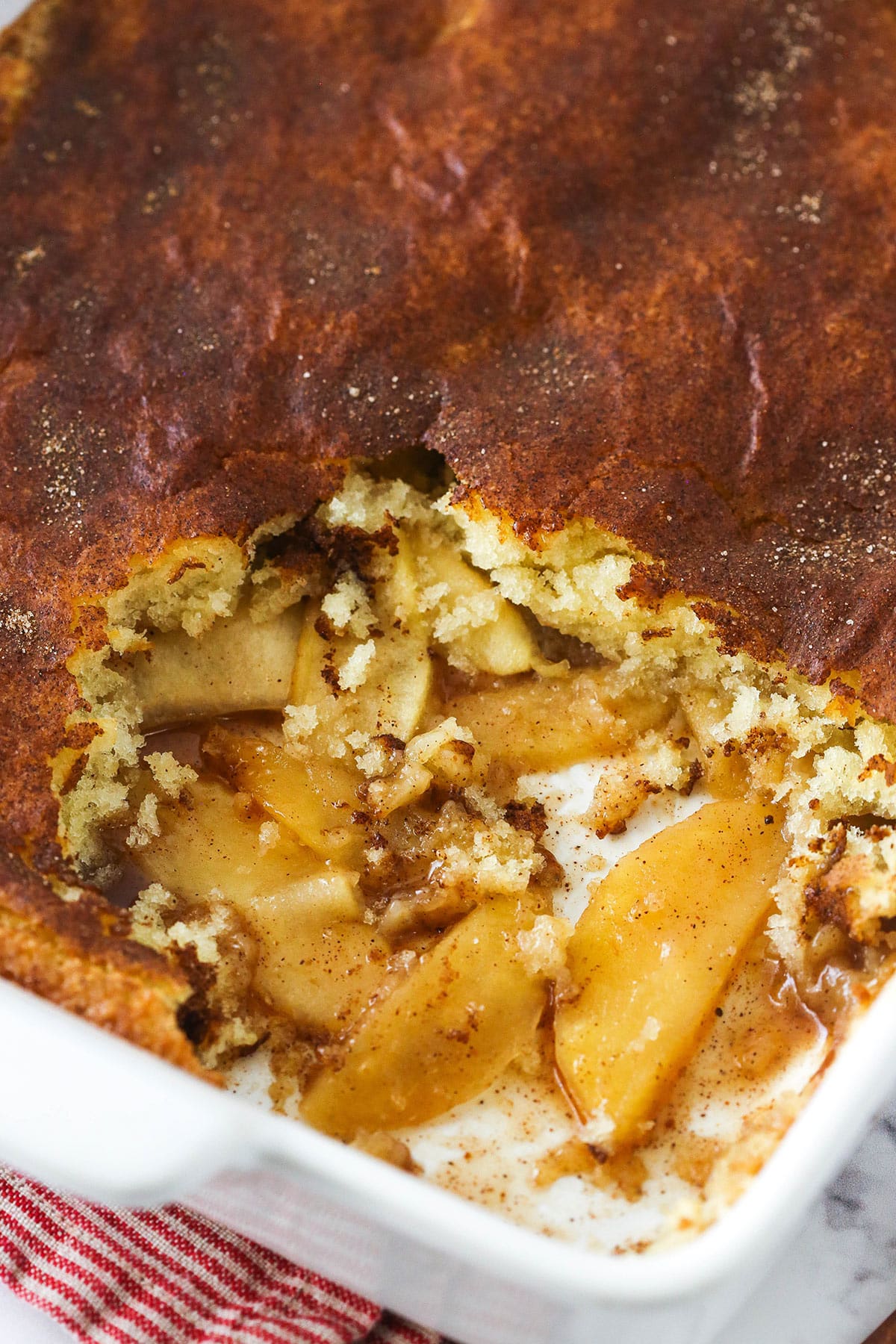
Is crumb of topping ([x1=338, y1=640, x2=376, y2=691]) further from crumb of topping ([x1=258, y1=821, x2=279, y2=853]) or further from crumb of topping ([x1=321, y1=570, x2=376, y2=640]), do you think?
crumb of topping ([x1=258, y1=821, x2=279, y2=853])

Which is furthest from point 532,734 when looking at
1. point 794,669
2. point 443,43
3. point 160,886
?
point 443,43

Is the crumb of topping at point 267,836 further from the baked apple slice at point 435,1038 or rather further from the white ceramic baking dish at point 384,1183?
the white ceramic baking dish at point 384,1183

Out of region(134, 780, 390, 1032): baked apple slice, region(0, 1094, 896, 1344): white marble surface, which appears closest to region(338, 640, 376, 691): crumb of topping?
region(134, 780, 390, 1032): baked apple slice

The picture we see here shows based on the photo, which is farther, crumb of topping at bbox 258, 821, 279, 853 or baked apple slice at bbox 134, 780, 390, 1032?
crumb of topping at bbox 258, 821, 279, 853

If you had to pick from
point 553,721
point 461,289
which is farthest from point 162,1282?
point 461,289

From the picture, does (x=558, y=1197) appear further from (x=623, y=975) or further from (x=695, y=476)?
(x=695, y=476)

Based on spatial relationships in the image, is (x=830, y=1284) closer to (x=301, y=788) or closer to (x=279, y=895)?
(x=279, y=895)
